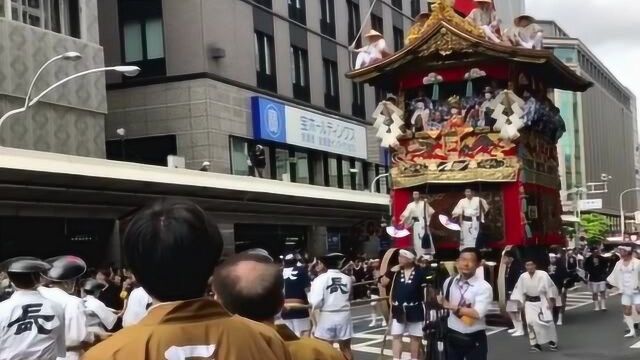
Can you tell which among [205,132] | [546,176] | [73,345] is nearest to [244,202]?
A: [205,132]

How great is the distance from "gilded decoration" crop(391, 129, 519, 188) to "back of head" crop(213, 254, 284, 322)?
13.2 metres

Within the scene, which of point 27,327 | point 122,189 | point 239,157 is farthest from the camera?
point 239,157

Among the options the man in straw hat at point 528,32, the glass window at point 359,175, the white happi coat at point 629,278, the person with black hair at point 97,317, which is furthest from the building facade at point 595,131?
the person with black hair at point 97,317

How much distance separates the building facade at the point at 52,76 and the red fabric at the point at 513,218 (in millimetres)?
14346

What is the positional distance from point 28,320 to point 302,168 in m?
32.3

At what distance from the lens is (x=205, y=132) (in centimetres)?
3130

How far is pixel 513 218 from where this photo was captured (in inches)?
632

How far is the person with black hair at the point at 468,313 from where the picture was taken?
26.1 feet

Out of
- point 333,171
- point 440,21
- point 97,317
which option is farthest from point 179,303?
point 333,171

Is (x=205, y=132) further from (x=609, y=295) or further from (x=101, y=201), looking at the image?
(x=609, y=295)

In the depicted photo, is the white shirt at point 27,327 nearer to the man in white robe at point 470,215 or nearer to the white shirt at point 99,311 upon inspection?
the white shirt at point 99,311

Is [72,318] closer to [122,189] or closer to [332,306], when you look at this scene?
[332,306]

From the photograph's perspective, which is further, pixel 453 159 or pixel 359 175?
pixel 359 175

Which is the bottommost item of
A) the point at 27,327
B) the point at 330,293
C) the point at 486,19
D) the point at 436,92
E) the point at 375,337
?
the point at 375,337
